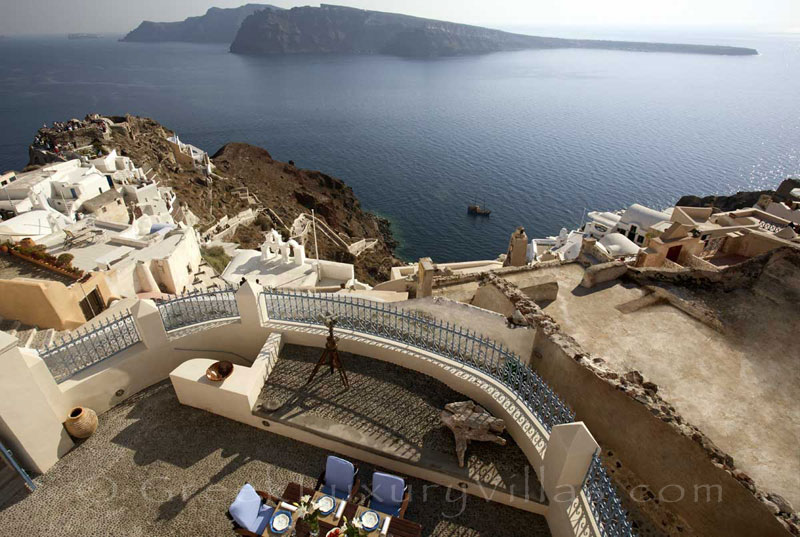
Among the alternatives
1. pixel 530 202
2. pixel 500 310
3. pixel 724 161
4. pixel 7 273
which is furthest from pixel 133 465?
pixel 724 161

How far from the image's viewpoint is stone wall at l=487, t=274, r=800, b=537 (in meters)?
6.83

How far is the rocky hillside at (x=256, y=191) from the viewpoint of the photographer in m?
47.6

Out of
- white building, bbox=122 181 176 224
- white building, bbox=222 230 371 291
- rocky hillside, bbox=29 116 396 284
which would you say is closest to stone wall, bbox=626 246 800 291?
white building, bbox=222 230 371 291

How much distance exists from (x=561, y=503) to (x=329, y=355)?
5048 millimetres

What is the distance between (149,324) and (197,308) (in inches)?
44.6

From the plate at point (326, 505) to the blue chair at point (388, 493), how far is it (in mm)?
652

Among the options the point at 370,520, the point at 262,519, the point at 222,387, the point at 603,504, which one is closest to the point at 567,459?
the point at 603,504

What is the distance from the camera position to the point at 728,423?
9539 millimetres

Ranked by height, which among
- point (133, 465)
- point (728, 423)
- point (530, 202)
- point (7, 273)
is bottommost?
point (530, 202)

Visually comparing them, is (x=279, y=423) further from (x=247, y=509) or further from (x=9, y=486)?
(x=9, y=486)

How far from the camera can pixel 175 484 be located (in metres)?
7.36

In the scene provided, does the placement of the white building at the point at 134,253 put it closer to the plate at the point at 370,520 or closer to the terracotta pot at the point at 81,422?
the terracotta pot at the point at 81,422

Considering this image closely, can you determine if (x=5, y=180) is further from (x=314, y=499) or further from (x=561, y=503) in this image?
(x=561, y=503)

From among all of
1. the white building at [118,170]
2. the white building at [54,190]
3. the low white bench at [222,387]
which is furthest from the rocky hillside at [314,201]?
the low white bench at [222,387]
